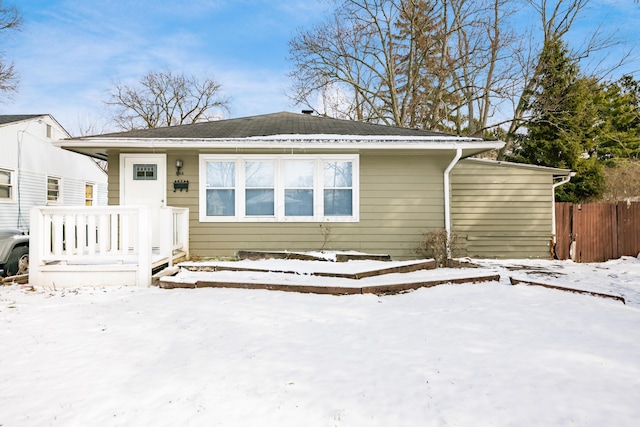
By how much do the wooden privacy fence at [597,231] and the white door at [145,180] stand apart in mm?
9164

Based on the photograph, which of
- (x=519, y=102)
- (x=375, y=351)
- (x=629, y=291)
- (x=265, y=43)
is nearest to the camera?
(x=375, y=351)

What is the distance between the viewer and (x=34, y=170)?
41.6 feet

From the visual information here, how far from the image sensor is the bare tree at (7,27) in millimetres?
15375

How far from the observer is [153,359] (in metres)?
2.59

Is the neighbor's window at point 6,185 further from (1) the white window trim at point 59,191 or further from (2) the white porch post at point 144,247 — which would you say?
(2) the white porch post at point 144,247

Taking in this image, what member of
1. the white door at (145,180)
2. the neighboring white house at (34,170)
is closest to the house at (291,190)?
the white door at (145,180)

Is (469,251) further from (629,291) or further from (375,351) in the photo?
(375,351)

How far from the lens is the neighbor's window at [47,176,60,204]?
13.6 meters

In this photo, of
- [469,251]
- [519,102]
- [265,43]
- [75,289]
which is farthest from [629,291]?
[265,43]

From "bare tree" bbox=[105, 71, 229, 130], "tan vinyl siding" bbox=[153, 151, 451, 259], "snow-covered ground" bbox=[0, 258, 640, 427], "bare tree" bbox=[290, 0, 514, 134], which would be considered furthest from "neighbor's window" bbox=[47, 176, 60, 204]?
Result: "bare tree" bbox=[105, 71, 229, 130]

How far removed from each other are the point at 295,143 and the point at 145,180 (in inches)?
122

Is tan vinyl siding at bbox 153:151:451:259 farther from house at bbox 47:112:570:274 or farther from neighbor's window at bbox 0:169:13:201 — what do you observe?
neighbor's window at bbox 0:169:13:201

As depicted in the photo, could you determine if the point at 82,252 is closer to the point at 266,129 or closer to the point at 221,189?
the point at 221,189

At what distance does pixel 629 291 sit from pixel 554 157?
1040 cm
